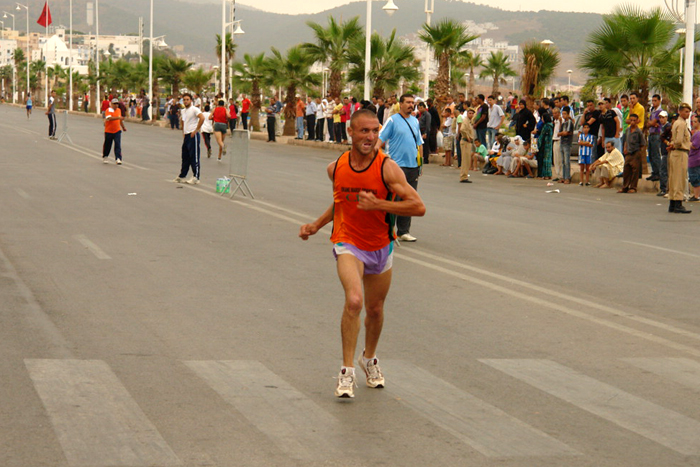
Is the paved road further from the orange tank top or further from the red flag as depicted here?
the red flag

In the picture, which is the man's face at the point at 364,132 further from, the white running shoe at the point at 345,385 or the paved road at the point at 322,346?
the paved road at the point at 322,346

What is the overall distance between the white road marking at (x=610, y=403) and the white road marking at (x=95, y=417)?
101 inches

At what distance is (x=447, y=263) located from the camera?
39.9 ft

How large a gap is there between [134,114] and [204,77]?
6.08 metres

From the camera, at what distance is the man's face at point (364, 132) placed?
6.40 m

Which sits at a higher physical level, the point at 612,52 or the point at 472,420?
the point at 612,52

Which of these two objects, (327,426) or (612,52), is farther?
(612,52)

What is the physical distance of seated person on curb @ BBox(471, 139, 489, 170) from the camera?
1147 inches

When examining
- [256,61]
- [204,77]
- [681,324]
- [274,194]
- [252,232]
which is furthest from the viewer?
[204,77]

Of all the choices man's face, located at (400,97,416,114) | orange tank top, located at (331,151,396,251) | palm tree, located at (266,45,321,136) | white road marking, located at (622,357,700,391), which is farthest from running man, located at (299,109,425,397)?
palm tree, located at (266,45,321,136)

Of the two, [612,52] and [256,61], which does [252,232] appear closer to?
[612,52]

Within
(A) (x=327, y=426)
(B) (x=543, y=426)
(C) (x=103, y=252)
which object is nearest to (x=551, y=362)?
(B) (x=543, y=426)

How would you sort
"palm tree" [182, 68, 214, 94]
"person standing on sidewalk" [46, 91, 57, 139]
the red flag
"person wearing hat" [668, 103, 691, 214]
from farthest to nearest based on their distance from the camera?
the red flag < "palm tree" [182, 68, 214, 94] < "person standing on sidewalk" [46, 91, 57, 139] < "person wearing hat" [668, 103, 691, 214]

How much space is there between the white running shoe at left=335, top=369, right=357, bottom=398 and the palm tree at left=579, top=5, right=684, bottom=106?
21.2 m
